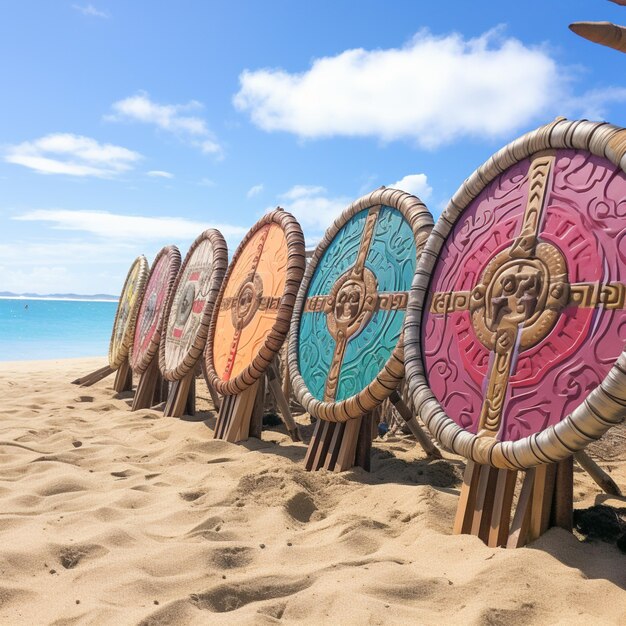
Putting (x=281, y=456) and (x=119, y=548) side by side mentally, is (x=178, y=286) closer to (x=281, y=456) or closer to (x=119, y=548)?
(x=281, y=456)

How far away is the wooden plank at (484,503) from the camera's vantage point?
2.41 m

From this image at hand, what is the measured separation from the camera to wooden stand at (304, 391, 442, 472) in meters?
3.37

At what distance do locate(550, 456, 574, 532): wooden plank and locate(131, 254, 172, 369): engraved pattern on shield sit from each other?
4420mm

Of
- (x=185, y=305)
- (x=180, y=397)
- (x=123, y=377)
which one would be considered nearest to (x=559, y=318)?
(x=180, y=397)

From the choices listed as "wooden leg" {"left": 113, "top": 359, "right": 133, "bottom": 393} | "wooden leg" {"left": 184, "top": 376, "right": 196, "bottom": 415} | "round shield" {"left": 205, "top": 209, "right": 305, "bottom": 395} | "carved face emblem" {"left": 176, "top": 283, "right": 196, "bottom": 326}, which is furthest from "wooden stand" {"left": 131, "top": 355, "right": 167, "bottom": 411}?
"round shield" {"left": 205, "top": 209, "right": 305, "bottom": 395}

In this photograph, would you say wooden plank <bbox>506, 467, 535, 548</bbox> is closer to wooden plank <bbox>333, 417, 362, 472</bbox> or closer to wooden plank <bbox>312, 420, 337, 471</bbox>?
wooden plank <bbox>333, 417, 362, 472</bbox>

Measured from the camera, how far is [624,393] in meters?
1.97

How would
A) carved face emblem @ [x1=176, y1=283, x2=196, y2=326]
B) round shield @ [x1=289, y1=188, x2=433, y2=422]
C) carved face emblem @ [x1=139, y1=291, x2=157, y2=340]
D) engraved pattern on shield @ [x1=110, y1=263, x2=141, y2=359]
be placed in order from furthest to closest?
1. engraved pattern on shield @ [x1=110, y1=263, x2=141, y2=359]
2. carved face emblem @ [x1=139, y1=291, x2=157, y2=340]
3. carved face emblem @ [x1=176, y1=283, x2=196, y2=326]
4. round shield @ [x1=289, y1=188, x2=433, y2=422]

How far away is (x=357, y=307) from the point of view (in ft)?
11.6

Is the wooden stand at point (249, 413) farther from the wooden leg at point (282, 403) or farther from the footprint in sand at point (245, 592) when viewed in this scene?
the footprint in sand at point (245, 592)

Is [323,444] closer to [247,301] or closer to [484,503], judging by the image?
[484,503]

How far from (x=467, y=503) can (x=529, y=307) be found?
758 millimetres

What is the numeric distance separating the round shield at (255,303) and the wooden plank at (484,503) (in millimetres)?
1845

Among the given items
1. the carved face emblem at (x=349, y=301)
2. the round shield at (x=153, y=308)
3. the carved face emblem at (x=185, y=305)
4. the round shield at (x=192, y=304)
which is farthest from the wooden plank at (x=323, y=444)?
the round shield at (x=153, y=308)
